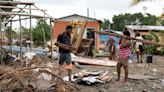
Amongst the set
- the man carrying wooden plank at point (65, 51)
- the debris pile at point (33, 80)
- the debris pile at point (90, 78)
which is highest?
the man carrying wooden plank at point (65, 51)

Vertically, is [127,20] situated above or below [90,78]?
above

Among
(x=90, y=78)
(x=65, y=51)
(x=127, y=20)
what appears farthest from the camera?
(x=127, y=20)

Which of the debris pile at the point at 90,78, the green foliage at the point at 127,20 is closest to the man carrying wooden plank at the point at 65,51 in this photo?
the debris pile at the point at 90,78

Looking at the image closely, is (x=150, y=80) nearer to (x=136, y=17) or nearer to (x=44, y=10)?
(x=44, y=10)

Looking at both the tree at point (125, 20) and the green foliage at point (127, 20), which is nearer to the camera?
the green foliage at point (127, 20)

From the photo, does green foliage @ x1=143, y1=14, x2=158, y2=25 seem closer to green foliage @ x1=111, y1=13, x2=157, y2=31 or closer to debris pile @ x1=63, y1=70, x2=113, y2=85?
green foliage @ x1=111, y1=13, x2=157, y2=31

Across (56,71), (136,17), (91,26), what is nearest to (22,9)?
(56,71)

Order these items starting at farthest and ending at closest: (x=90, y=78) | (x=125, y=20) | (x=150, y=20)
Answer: (x=125, y=20) → (x=150, y=20) → (x=90, y=78)

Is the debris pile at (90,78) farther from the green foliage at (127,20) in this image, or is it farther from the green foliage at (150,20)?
the green foliage at (127,20)

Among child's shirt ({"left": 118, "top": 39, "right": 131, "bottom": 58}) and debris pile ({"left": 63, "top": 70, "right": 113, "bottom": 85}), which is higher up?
child's shirt ({"left": 118, "top": 39, "right": 131, "bottom": 58})

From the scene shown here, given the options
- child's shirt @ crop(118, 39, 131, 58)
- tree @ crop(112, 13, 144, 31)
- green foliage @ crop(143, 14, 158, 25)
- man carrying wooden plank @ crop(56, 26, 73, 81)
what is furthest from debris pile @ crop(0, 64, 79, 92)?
tree @ crop(112, 13, 144, 31)

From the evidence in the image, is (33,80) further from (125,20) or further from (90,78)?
(125,20)

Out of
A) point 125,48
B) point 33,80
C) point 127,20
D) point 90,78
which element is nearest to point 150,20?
point 127,20

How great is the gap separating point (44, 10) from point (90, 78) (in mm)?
6742
